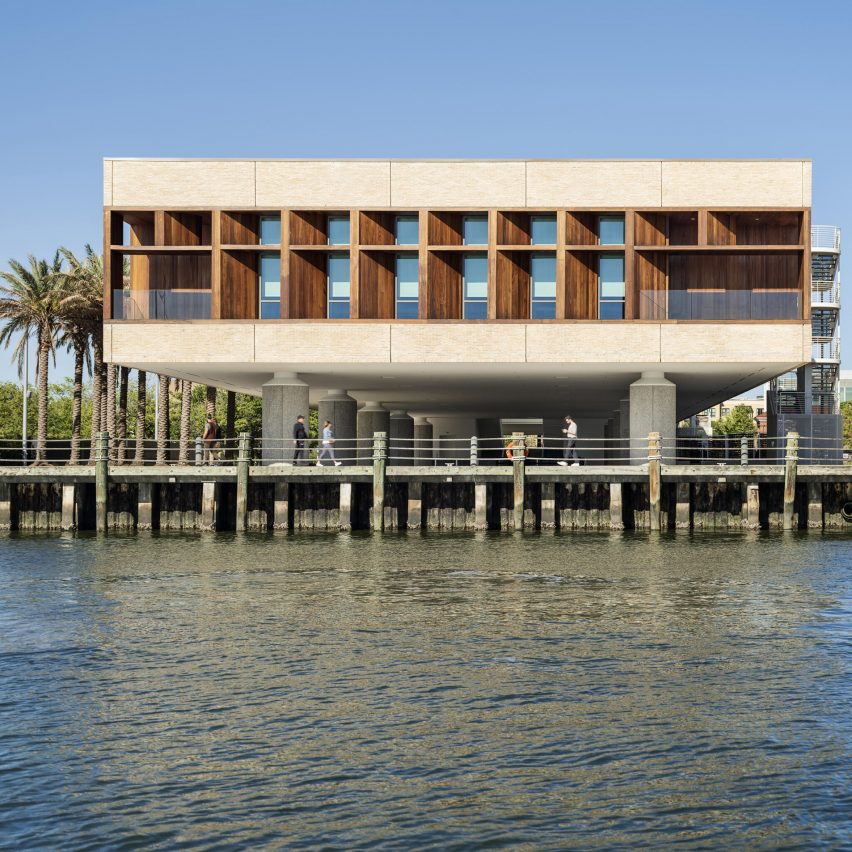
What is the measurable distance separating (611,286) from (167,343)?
13.4 metres

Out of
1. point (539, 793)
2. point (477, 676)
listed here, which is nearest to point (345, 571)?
point (477, 676)

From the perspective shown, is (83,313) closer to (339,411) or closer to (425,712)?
(339,411)

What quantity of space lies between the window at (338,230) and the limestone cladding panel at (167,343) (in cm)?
438

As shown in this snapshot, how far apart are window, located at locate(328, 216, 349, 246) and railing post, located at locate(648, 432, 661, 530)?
1135 cm

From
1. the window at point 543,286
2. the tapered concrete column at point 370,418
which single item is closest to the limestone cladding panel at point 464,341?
the window at point 543,286

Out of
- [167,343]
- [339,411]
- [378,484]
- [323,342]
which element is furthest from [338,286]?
[339,411]

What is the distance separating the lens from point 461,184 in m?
36.9

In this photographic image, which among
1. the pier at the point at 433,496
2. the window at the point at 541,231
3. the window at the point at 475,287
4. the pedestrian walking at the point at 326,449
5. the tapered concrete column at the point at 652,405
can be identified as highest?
the window at the point at 541,231

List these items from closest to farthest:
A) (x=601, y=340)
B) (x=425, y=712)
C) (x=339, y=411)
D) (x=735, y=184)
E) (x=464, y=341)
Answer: (x=425, y=712)
(x=735, y=184)
(x=601, y=340)
(x=464, y=341)
(x=339, y=411)

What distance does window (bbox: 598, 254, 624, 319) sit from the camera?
121 feet

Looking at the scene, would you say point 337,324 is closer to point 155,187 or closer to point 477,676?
point 155,187

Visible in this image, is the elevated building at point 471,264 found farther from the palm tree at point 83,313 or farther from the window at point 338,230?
the palm tree at point 83,313

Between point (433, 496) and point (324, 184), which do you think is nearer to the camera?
point (433, 496)

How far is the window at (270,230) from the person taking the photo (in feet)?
124
